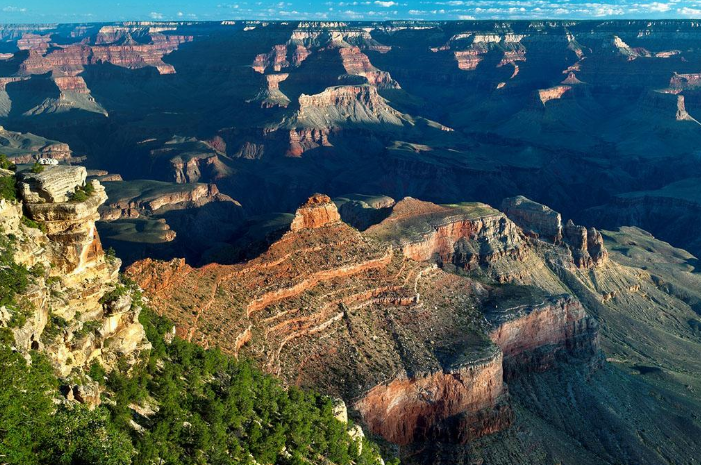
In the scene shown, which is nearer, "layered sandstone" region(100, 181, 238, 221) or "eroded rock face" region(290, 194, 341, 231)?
"eroded rock face" region(290, 194, 341, 231)

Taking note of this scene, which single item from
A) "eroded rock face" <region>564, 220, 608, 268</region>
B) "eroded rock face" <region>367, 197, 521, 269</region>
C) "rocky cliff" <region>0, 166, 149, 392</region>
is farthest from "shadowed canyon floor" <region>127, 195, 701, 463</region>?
"eroded rock face" <region>564, 220, 608, 268</region>

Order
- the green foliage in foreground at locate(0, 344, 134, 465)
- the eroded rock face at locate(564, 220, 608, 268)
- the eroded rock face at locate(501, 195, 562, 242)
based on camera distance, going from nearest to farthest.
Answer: the green foliage in foreground at locate(0, 344, 134, 465), the eroded rock face at locate(564, 220, 608, 268), the eroded rock face at locate(501, 195, 562, 242)

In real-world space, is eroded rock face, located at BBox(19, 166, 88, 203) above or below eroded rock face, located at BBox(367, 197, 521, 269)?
above

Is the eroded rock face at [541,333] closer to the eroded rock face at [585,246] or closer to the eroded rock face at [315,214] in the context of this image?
the eroded rock face at [315,214]

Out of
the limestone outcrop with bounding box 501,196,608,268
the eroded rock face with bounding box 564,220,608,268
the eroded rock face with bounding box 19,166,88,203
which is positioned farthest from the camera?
the limestone outcrop with bounding box 501,196,608,268

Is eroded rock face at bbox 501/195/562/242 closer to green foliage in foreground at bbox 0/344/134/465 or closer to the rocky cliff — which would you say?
the rocky cliff

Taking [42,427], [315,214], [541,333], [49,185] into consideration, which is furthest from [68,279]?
[541,333]
